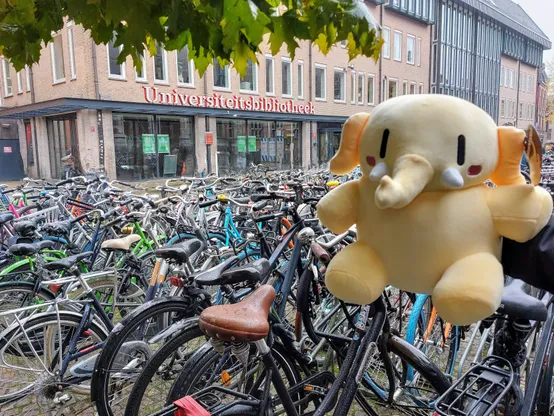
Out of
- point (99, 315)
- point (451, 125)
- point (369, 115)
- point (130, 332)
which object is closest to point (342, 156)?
point (369, 115)

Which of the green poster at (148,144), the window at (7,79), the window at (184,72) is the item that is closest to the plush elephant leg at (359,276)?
the green poster at (148,144)

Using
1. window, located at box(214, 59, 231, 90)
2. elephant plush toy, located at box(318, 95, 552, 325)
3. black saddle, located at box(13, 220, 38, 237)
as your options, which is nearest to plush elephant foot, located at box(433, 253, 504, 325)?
elephant plush toy, located at box(318, 95, 552, 325)

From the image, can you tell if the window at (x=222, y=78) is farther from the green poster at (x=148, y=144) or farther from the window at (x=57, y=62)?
the window at (x=57, y=62)

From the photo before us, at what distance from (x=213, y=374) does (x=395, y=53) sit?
27121 millimetres

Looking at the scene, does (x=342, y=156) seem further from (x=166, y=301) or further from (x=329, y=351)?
(x=166, y=301)

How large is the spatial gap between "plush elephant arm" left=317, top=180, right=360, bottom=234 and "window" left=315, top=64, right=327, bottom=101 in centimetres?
2153

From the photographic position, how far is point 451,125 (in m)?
1.10

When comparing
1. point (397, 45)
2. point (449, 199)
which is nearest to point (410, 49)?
point (397, 45)

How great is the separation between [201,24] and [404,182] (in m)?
1.22

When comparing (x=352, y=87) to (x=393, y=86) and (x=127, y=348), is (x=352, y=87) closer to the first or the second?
(x=393, y=86)

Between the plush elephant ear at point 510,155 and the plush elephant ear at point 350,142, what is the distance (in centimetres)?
37

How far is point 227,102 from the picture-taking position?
18.5 metres

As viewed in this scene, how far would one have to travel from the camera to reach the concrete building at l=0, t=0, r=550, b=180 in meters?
15.1

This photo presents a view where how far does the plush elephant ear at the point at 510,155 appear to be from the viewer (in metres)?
1.14
